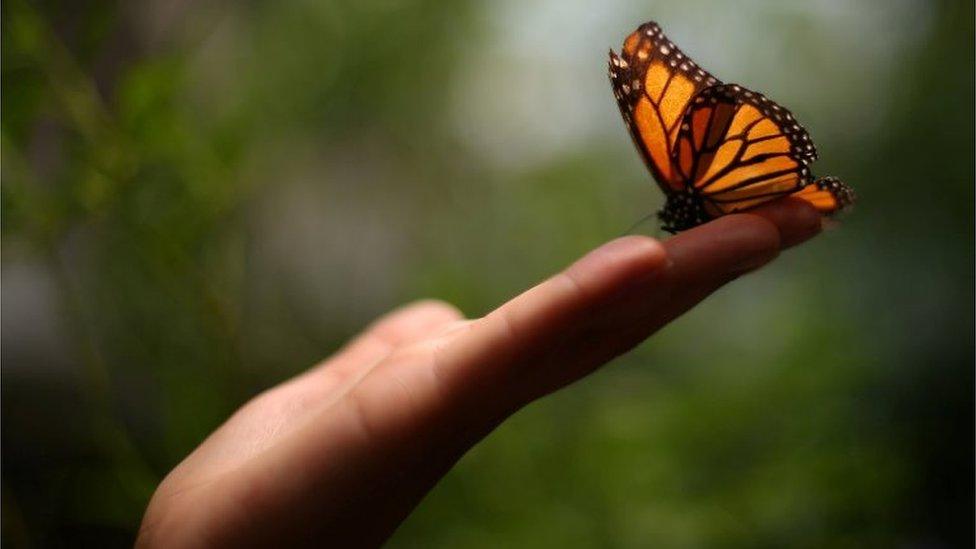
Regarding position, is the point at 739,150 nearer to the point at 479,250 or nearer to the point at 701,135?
the point at 701,135

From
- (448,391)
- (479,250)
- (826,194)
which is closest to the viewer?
(448,391)

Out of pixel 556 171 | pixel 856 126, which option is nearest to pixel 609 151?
pixel 556 171

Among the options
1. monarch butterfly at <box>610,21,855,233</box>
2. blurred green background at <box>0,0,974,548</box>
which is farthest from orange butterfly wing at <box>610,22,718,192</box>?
blurred green background at <box>0,0,974,548</box>

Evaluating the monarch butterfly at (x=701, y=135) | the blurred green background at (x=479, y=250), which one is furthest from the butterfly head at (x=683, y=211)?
the blurred green background at (x=479, y=250)

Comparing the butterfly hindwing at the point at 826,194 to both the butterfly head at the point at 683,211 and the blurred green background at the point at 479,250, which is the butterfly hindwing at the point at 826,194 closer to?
the butterfly head at the point at 683,211

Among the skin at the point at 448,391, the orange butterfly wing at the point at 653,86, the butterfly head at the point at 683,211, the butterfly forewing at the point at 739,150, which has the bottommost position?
the skin at the point at 448,391

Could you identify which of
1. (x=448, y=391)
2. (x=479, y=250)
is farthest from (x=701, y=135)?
(x=479, y=250)

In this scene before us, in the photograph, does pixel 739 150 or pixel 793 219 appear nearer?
pixel 793 219
